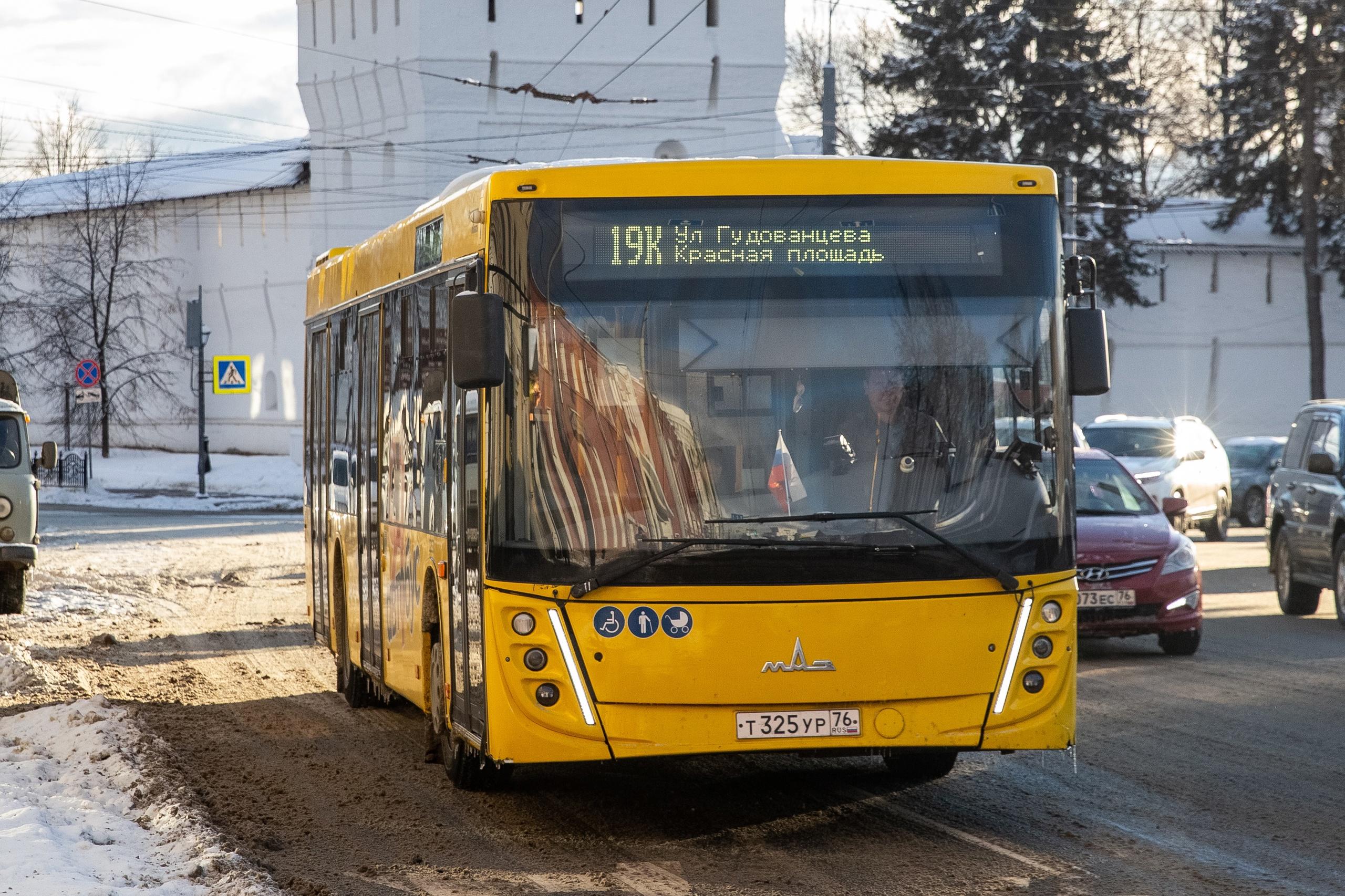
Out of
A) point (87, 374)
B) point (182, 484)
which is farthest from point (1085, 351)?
point (182, 484)

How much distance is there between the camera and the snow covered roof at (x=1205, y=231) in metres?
53.7

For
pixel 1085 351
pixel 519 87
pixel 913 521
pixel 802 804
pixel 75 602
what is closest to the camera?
pixel 913 521

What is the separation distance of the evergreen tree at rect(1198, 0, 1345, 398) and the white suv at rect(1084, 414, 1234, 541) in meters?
24.5

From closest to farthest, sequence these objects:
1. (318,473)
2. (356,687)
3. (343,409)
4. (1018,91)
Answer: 1. (343,409)
2. (356,687)
3. (318,473)
4. (1018,91)

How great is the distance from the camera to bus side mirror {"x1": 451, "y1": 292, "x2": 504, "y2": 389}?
723cm

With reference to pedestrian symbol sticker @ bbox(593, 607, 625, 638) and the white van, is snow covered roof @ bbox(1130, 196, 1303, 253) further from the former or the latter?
pedestrian symbol sticker @ bbox(593, 607, 625, 638)

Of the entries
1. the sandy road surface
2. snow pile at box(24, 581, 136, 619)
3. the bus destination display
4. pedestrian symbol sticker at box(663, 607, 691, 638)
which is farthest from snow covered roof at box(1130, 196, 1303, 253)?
pedestrian symbol sticker at box(663, 607, 691, 638)

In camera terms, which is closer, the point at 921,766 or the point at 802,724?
the point at 802,724

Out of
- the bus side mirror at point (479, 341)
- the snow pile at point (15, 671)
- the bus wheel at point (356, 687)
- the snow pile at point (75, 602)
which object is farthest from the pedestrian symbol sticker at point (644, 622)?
the snow pile at point (75, 602)

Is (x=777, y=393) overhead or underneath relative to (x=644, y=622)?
overhead

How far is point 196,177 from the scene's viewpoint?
56156 mm

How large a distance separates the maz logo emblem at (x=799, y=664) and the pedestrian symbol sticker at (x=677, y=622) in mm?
327

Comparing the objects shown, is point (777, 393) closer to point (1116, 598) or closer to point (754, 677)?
point (754, 677)

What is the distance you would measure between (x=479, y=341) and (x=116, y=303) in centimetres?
5084
